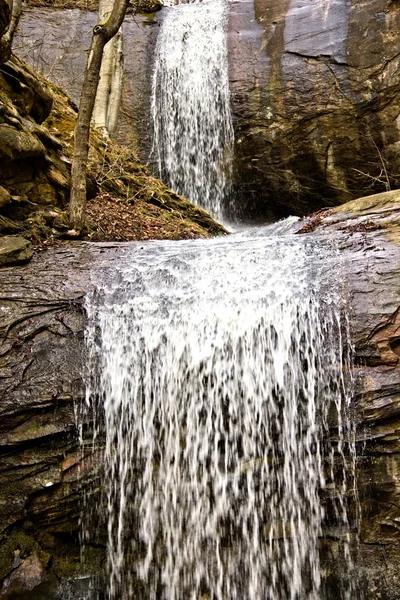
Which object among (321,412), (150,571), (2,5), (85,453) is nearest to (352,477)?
(321,412)

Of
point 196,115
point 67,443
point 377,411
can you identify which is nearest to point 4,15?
point 67,443

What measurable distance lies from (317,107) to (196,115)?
9.21ft

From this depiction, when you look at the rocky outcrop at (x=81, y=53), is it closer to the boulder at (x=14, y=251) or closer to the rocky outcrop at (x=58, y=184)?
the rocky outcrop at (x=58, y=184)

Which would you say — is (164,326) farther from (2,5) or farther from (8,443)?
(2,5)

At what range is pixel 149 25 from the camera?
46.1 feet

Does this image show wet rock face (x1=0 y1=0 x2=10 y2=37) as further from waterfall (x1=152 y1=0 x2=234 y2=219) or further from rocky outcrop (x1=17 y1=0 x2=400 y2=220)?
rocky outcrop (x1=17 y1=0 x2=400 y2=220)

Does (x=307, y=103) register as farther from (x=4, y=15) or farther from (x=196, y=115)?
(x=4, y=15)

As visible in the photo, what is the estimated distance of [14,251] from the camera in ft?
18.1

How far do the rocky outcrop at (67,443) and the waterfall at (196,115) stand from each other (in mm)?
7701

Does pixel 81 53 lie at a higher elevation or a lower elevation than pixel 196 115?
higher

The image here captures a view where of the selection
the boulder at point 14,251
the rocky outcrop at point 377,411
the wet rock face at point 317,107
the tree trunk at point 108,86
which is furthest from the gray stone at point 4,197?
the wet rock face at point 317,107

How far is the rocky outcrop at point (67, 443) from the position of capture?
157 inches

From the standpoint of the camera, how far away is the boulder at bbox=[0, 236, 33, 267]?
5.41m

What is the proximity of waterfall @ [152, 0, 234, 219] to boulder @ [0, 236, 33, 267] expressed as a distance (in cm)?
664
